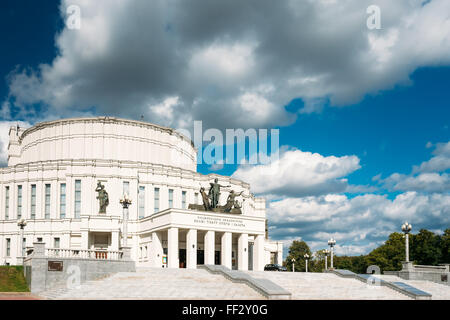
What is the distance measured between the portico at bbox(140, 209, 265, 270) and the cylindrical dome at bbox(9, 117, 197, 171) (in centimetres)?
1207

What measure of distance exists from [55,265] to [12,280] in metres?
3.42

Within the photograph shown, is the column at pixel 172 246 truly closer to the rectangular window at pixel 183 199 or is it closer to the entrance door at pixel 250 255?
the entrance door at pixel 250 255

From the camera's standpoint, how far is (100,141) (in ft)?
213

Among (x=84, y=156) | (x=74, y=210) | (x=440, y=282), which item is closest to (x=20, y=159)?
(x=84, y=156)

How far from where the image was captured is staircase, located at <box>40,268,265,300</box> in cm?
2620

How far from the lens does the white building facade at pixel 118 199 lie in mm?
53062

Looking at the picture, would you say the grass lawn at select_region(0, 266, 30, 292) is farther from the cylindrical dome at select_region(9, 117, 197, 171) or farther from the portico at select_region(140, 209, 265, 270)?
the cylindrical dome at select_region(9, 117, 197, 171)

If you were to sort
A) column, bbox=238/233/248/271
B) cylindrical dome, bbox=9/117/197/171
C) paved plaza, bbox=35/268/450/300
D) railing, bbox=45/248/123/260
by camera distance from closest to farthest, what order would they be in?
1. paved plaza, bbox=35/268/450/300
2. railing, bbox=45/248/123/260
3. column, bbox=238/233/248/271
4. cylindrical dome, bbox=9/117/197/171

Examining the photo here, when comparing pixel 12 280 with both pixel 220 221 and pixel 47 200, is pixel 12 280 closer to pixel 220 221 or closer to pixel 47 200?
pixel 220 221

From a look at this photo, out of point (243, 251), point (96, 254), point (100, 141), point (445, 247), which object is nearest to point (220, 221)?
point (243, 251)

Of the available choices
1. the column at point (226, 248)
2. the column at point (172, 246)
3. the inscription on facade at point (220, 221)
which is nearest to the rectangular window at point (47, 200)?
the column at point (172, 246)

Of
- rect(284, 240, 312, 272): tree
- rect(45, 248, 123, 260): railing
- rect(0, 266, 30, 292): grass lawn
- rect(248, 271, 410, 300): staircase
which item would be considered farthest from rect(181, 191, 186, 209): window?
rect(284, 240, 312, 272): tree

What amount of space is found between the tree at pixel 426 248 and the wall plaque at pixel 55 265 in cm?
6679
